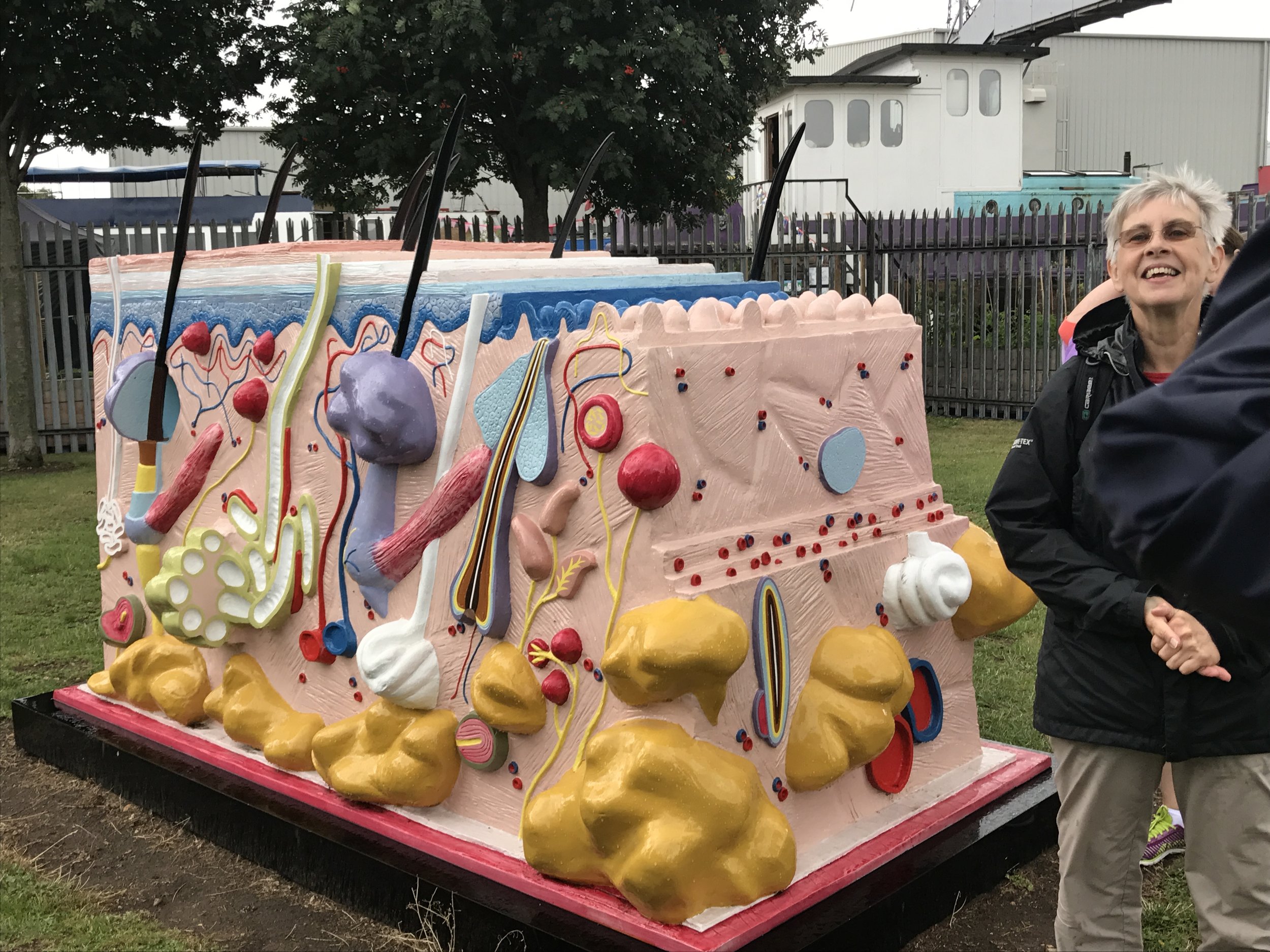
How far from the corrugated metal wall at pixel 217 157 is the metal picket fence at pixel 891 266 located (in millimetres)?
8023

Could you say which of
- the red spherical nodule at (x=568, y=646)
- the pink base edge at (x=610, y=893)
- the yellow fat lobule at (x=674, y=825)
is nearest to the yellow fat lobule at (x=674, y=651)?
the yellow fat lobule at (x=674, y=825)

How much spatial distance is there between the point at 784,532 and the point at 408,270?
4.41ft

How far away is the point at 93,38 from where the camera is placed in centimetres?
1103

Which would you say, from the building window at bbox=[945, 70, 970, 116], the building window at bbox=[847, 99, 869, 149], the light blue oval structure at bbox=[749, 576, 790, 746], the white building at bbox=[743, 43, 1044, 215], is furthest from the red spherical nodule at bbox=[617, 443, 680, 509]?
the building window at bbox=[945, 70, 970, 116]

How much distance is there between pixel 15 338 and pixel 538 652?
31.3 ft

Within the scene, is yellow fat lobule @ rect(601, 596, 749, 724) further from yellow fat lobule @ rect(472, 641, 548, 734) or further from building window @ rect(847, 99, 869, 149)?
building window @ rect(847, 99, 869, 149)

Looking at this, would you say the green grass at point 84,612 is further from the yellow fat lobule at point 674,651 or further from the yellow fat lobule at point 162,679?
the yellow fat lobule at point 674,651

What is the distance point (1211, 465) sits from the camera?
1036mm

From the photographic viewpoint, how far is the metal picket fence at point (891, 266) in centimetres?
1173

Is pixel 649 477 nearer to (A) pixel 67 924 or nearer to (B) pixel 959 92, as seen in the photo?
(A) pixel 67 924

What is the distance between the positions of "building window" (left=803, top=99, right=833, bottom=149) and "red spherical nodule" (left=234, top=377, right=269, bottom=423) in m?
20.0

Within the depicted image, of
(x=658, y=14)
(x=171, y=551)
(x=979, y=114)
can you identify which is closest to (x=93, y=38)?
(x=658, y=14)

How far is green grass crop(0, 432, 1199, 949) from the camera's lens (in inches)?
138

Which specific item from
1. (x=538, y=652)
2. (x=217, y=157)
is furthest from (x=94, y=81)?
(x=217, y=157)
